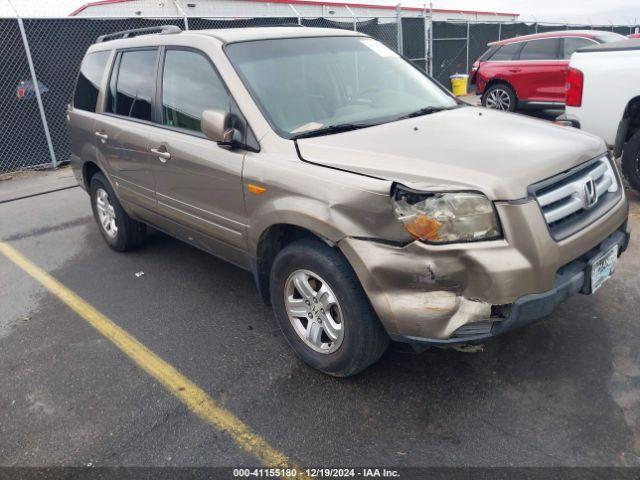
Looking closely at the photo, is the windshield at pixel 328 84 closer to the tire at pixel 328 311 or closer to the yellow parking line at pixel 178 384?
the tire at pixel 328 311

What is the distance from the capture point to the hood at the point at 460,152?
243 centimetres

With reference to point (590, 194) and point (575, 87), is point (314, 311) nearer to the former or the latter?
point (590, 194)

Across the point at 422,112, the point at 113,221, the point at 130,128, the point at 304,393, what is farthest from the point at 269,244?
the point at 113,221

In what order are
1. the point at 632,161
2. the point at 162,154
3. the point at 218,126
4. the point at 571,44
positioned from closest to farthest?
1. the point at 218,126
2. the point at 162,154
3. the point at 632,161
4. the point at 571,44

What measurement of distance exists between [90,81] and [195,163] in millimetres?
2261

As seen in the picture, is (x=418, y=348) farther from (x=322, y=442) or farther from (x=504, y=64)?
(x=504, y=64)

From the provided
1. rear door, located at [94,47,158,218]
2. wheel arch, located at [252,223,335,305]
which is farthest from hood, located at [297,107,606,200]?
rear door, located at [94,47,158,218]

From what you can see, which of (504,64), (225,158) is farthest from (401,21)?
(225,158)

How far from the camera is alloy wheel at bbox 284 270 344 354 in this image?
283 centimetres

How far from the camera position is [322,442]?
2.55 meters

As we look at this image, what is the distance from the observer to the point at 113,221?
16.7 ft

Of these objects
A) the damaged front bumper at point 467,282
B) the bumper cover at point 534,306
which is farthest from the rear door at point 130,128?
the bumper cover at point 534,306

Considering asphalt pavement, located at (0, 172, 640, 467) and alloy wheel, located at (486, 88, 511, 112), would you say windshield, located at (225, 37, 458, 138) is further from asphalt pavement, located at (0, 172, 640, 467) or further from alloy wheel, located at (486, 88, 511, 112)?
alloy wheel, located at (486, 88, 511, 112)

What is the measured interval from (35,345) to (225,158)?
1.86m
